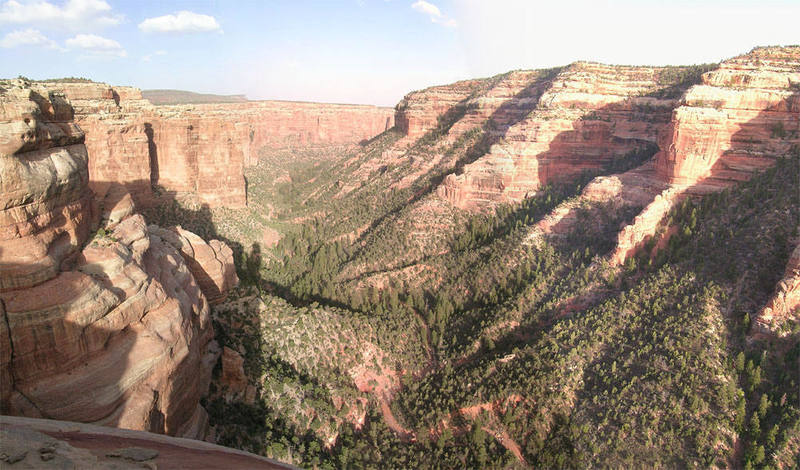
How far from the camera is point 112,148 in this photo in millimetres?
47781

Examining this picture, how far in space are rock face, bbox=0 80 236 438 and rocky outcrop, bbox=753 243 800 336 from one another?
36654mm

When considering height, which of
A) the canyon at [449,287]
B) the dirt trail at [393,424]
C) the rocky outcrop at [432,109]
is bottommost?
the dirt trail at [393,424]

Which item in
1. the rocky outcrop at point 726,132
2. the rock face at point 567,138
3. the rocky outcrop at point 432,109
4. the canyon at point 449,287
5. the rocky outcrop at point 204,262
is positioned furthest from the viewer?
the rocky outcrop at point 432,109

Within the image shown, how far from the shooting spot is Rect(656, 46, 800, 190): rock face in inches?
1689

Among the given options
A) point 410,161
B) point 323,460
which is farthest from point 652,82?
point 323,460

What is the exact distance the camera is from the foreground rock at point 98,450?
9.01m

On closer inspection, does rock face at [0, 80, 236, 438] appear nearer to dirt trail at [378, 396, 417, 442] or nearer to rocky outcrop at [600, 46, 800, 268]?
dirt trail at [378, 396, 417, 442]

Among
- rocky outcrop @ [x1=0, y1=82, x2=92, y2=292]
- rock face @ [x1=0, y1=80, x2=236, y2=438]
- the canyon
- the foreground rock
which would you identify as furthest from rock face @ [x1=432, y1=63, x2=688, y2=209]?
the foreground rock

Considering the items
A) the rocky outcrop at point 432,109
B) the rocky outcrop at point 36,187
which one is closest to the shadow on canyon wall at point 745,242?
the rocky outcrop at point 36,187

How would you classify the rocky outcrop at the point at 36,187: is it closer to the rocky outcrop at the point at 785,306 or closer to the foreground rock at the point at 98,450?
the foreground rock at the point at 98,450

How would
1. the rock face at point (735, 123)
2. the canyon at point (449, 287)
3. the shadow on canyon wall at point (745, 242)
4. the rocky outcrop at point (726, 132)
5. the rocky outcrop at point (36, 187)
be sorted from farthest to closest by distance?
the rock face at point (735, 123) < the rocky outcrop at point (726, 132) < the shadow on canyon wall at point (745, 242) < the canyon at point (449, 287) < the rocky outcrop at point (36, 187)

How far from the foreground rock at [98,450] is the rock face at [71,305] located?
660 centimetres

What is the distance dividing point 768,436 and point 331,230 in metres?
57.6

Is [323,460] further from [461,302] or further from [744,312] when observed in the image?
[744,312]
